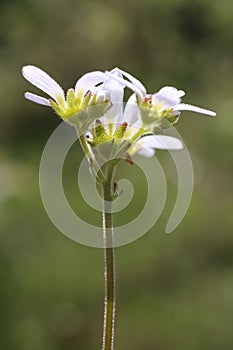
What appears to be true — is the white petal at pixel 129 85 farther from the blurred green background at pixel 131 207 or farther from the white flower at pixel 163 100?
the blurred green background at pixel 131 207

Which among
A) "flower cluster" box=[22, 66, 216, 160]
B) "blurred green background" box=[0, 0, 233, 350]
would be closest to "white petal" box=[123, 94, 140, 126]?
"flower cluster" box=[22, 66, 216, 160]

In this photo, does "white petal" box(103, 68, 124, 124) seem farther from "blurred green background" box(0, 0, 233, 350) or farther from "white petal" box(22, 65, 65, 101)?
"blurred green background" box(0, 0, 233, 350)

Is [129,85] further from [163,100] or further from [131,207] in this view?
[131,207]

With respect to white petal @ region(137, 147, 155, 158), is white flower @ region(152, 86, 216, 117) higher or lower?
higher

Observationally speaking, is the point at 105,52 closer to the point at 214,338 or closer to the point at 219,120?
the point at 219,120

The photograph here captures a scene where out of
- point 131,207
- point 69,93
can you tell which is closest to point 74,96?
point 69,93

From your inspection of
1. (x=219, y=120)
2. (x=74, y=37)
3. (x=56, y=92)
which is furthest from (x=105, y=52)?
(x=56, y=92)

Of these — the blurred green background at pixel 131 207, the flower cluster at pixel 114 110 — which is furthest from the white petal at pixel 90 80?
the blurred green background at pixel 131 207
